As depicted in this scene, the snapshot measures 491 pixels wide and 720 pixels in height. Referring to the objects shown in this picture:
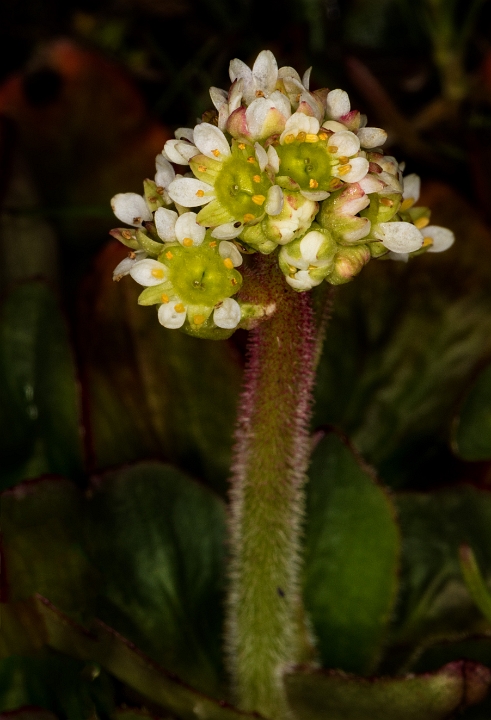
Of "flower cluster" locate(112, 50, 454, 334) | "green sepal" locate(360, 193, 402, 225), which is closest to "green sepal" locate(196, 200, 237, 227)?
"flower cluster" locate(112, 50, 454, 334)

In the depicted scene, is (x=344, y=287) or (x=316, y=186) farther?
(x=344, y=287)

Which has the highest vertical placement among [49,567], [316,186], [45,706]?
[316,186]

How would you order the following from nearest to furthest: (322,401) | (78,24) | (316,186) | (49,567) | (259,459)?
(316,186) < (259,459) < (49,567) < (322,401) < (78,24)

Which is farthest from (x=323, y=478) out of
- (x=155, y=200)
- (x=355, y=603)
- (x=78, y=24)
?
(x=78, y=24)

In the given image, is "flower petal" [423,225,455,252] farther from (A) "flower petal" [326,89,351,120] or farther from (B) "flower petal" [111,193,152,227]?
(B) "flower petal" [111,193,152,227]

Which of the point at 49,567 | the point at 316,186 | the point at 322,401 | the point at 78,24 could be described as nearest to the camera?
the point at 316,186

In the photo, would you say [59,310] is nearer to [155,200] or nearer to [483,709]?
[155,200]

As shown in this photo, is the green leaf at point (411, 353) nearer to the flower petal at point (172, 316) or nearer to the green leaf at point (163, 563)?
the green leaf at point (163, 563)
